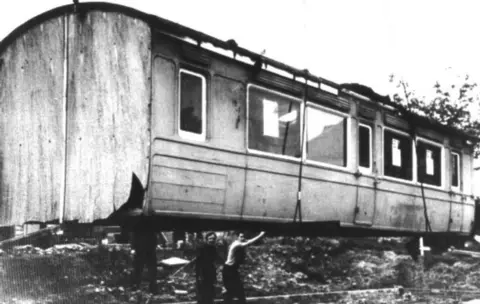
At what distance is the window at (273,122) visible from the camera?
23.4 ft

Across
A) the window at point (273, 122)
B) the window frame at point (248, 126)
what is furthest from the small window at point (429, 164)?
the window at point (273, 122)

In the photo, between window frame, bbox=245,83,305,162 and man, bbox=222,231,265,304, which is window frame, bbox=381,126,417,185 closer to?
window frame, bbox=245,83,305,162

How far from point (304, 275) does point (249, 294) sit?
4.22m

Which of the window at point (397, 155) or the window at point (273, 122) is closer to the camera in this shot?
the window at point (273, 122)

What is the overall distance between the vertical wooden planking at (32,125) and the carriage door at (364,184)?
4487 mm

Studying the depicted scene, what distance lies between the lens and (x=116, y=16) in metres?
6.14

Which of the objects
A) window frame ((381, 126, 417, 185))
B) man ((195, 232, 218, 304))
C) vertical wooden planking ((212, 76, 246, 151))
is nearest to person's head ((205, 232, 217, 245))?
man ((195, 232, 218, 304))

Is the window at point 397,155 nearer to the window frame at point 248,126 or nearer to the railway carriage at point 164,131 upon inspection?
the railway carriage at point 164,131

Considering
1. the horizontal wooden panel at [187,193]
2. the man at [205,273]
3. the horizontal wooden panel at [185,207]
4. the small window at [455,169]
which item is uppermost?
the small window at [455,169]

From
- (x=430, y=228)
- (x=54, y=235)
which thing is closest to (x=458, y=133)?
(x=430, y=228)

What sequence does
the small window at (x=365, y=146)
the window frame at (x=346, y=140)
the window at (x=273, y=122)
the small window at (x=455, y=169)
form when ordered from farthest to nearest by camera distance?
the small window at (x=455, y=169) < the small window at (x=365, y=146) < the window frame at (x=346, y=140) < the window at (x=273, y=122)

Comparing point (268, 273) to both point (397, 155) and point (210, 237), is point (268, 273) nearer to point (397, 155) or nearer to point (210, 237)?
point (397, 155)

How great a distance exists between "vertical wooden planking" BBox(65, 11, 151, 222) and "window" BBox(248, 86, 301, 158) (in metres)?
1.68

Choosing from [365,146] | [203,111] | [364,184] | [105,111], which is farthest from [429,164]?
[105,111]
